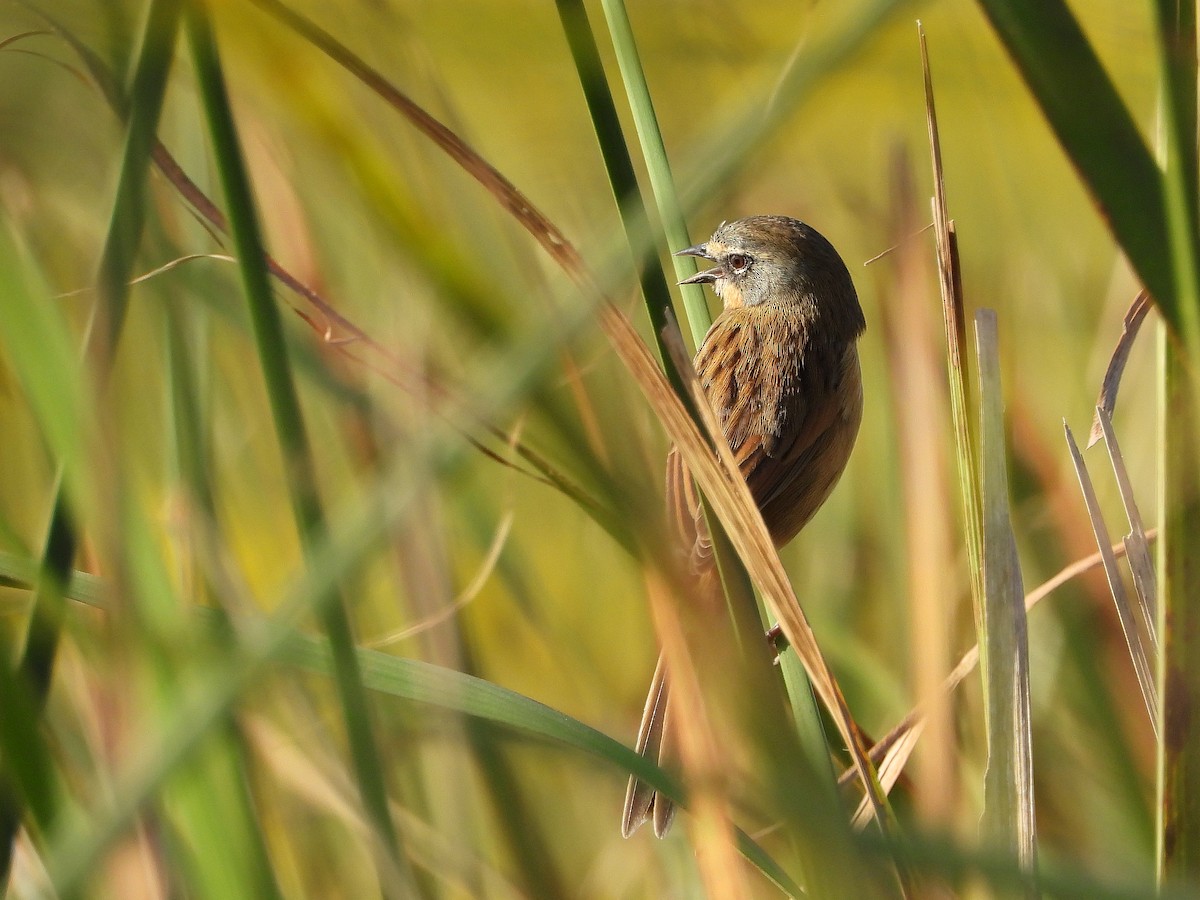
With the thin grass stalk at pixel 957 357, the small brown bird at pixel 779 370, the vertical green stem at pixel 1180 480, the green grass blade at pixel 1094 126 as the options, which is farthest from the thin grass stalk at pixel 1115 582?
the small brown bird at pixel 779 370

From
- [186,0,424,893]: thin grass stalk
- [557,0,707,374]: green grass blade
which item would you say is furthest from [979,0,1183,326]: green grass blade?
[186,0,424,893]: thin grass stalk

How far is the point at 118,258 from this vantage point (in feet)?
3.61

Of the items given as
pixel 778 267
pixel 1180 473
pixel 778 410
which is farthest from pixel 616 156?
pixel 778 267

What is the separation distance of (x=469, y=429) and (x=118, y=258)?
0.48 meters

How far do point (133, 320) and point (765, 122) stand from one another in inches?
63.5

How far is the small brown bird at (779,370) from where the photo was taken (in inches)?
102

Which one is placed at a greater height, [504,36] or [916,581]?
[504,36]

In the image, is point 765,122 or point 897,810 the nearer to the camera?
point 765,122

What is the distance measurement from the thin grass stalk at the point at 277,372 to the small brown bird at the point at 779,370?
1229 millimetres

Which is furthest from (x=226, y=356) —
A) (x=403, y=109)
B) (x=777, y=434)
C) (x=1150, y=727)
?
(x=1150, y=727)

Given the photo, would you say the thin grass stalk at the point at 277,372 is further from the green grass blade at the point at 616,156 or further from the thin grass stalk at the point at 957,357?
the thin grass stalk at the point at 957,357

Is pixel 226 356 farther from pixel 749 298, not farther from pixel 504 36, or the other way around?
pixel 749 298

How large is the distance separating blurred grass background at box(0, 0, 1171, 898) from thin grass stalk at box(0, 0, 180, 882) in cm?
4

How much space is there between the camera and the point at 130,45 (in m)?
1.14
